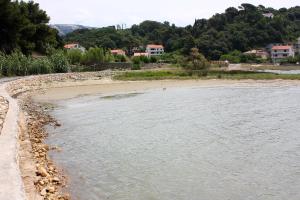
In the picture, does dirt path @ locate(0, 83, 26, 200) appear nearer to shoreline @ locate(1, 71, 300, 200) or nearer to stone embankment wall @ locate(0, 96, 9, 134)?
shoreline @ locate(1, 71, 300, 200)

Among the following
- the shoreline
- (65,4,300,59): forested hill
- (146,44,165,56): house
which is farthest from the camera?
(146,44,165,56): house

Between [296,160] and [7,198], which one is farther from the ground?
[7,198]

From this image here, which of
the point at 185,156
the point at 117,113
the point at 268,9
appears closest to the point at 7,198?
the point at 185,156

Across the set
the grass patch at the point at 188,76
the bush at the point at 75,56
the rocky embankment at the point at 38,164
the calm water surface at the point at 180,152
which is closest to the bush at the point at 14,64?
the grass patch at the point at 188,76

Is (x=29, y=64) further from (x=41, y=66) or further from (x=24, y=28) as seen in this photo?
(x=24, y=28)

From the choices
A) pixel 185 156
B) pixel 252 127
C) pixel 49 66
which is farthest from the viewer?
pixel 49 66

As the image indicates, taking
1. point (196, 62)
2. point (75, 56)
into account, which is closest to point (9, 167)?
point (196, 62)

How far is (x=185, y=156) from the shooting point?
16141mm

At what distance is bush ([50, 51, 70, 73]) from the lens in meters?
61.2

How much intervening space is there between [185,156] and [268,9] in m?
161

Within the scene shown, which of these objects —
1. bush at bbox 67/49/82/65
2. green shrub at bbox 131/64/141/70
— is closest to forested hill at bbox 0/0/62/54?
bush at bbox 67/49/82/65

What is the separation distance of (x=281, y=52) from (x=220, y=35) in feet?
63.5

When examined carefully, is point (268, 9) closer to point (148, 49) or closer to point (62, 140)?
point (148, 49)

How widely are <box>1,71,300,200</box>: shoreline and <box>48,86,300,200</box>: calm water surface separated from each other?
69 cm
